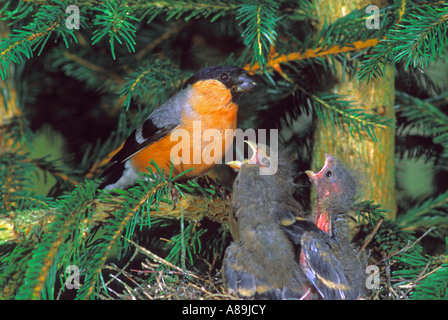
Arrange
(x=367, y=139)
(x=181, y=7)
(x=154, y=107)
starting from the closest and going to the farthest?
(x=181, y=7) < (x=367, y=139) < (x=154, y=107)

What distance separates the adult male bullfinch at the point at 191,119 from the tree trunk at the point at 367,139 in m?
0.47

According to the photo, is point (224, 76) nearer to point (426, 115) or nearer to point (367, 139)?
point (367, 139)

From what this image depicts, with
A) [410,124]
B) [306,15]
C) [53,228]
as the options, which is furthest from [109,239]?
[410,124]

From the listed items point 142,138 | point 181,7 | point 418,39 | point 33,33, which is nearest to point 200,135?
point 142,138

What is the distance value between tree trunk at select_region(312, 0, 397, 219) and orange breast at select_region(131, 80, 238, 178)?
0.52m

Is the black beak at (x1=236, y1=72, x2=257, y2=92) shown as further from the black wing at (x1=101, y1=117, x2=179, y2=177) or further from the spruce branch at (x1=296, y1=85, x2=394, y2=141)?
the black wing at (x1=101, y1=117, x2=179, y2=177)

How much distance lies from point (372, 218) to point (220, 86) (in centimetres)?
99

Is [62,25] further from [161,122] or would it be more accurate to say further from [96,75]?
[96,75]

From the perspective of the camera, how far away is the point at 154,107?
2.56 metres

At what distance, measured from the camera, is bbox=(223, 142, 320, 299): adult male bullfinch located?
174 centimetres

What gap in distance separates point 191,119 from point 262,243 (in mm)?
924

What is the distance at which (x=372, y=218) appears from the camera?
2.15m

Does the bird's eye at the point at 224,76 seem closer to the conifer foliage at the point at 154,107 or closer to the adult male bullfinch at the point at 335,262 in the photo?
the conifer foliage at the point at 154,107

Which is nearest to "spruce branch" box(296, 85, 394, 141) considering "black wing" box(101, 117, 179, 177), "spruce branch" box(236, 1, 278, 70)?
"spruce branch" box(236, 1, 278, 70)
